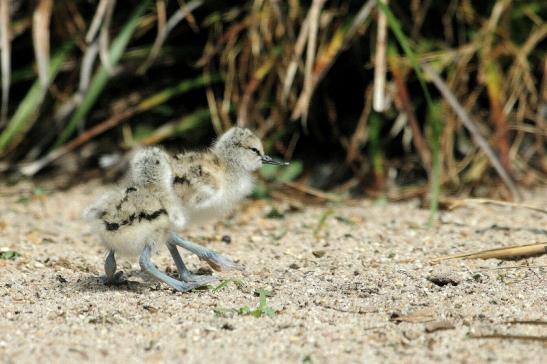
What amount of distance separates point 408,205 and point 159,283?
1984 millimetres

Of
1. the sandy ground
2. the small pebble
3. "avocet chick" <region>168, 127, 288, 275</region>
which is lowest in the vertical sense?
the small pebble

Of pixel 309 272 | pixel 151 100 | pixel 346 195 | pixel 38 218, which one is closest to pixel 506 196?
pixel 346 195

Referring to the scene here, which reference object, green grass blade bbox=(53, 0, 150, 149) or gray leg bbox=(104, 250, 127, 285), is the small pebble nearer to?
gray leg bbox=(104, 250, 127, 285)

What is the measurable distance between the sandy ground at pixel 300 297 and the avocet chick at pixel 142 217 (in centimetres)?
16

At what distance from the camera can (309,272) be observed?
147 inches

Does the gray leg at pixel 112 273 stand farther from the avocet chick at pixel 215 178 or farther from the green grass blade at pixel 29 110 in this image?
the green grass blade at pixel 29 110

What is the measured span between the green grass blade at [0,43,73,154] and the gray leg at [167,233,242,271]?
Answer: 2.17 m

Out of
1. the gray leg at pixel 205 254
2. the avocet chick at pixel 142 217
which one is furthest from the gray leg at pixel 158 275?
the gray leg at pixel 205 254

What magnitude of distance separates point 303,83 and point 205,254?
79.1 inches

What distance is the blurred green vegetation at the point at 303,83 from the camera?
5281 mm

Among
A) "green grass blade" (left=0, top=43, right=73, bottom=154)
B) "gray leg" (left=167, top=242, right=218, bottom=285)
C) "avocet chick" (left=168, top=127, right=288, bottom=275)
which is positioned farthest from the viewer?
"green grass blade" (left=0, top=43, right=73, bottom=154)

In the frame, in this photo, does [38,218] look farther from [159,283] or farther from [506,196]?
[506,196]

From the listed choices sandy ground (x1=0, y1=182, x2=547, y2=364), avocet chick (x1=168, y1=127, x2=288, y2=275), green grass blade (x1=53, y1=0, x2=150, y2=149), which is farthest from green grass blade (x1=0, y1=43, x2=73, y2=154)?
avocet chick (x1=168, y1=127, x2=288, y2=275)

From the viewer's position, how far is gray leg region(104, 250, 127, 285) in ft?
11.6
